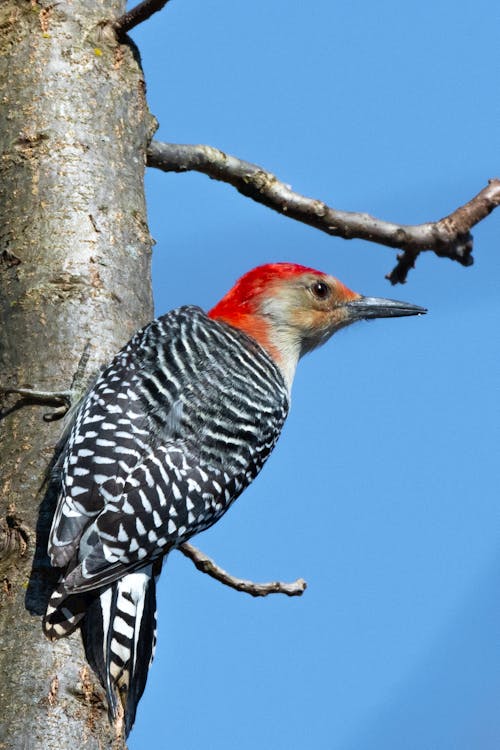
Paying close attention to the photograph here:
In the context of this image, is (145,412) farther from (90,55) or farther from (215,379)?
(90,55)

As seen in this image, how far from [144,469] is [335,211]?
1602mm

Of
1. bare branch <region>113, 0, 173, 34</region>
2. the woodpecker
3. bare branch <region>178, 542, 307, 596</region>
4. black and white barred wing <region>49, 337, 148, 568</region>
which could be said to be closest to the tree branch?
bare branch <region>113, 0, 173, 34</region>

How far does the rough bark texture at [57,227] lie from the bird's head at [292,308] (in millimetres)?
930

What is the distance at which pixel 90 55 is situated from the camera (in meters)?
4.41

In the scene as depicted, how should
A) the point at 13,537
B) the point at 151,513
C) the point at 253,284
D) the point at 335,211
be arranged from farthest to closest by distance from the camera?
the point at 253,284, the point at 335,211, the point at 151,513, the point at 13,537

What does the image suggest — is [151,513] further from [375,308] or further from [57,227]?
[375,308]

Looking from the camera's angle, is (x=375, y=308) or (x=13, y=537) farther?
(x=375, y=308)

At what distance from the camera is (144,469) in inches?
153

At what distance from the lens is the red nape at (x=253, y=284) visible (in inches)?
203

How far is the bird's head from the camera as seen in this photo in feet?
16.9

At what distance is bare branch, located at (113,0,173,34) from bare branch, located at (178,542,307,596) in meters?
2.02

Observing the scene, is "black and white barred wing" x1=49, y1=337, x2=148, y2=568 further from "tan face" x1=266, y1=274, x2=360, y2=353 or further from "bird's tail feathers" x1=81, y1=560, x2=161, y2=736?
"tan face" x1=266, y1=274, x2=360, y2=353

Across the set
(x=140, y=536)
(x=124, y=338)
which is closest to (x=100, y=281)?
(x=124, y=338)

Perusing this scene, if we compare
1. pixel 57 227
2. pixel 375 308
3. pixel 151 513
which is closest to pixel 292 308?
pixel 375 308
